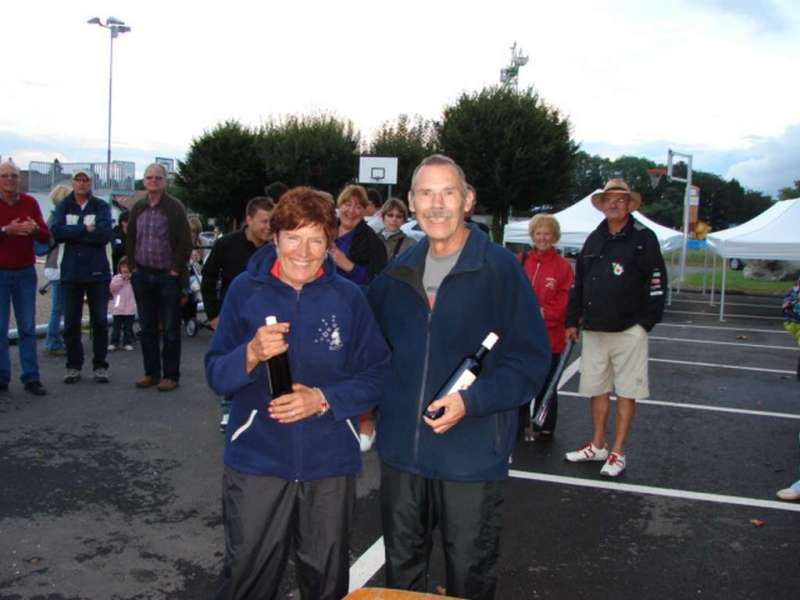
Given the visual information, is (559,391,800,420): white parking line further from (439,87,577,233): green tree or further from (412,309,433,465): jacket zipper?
(439,87,577,233): green tree

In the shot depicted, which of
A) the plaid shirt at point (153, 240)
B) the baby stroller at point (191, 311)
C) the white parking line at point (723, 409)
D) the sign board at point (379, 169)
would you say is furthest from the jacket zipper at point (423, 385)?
the sign board at point (379, 169)

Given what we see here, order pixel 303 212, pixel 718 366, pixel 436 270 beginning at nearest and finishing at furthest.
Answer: pixel 303 212 → pixel 436 270 → pixel 718 366

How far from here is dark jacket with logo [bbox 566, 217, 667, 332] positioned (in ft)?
16.9

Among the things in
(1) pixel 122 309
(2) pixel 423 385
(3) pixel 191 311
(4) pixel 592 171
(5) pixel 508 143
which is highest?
(4) pixel 592 171

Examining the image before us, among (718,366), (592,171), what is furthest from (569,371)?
(592,171)

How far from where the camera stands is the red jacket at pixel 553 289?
6090 millimetres

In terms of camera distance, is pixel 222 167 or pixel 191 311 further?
pixel 222 167

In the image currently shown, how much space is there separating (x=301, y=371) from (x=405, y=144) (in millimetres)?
38403

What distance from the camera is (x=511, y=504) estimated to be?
4777 mm

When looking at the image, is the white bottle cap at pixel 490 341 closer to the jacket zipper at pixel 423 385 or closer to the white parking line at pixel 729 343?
the jacket zipper at pixel 423 385

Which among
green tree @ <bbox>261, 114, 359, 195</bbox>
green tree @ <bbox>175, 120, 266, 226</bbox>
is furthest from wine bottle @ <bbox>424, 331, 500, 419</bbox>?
green tree @ <bbox>175, 120, 266, 226</bbox>

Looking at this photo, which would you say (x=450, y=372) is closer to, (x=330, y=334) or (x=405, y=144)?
(x=330, y=334)

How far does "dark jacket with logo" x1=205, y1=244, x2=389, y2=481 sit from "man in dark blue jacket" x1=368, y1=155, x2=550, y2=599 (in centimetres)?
18

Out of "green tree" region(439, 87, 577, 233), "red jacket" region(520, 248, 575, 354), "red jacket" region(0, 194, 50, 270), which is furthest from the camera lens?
"green tree" region(439, 87, 577, 233)
